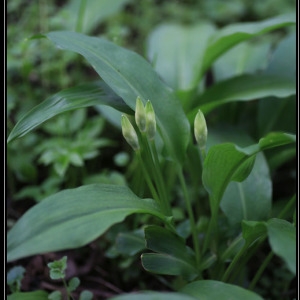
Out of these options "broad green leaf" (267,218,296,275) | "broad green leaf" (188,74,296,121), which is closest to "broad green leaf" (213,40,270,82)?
"broad green leaf" (188,74,296,121)

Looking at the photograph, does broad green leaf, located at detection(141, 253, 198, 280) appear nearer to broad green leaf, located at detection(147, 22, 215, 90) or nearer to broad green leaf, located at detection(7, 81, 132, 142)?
broad green leaf, located at detection(7, 81, 132, 142)

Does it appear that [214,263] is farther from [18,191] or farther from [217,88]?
[18,191]

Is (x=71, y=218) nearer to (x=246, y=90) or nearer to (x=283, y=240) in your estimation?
(x=283, y=240)

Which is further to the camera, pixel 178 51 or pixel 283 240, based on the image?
pixel 178 51

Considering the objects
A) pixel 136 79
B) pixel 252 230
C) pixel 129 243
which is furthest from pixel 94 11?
pixel 252 230

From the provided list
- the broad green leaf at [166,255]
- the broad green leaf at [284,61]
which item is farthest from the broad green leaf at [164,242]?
the broad green leaf at [284,61]

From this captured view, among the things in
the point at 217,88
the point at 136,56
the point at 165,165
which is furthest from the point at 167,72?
the point at 136,56

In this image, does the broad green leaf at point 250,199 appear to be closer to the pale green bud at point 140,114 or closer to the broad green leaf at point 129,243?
the broad green leaf at point 129,243
